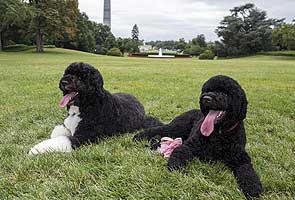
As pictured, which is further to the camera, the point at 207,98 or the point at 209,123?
the point at 209,123

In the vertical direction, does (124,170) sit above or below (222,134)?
below

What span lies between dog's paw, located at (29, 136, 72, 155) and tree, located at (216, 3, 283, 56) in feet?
211

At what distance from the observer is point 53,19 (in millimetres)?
48312

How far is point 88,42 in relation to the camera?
67.9 metres

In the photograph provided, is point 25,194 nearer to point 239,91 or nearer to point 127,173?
point 127,173

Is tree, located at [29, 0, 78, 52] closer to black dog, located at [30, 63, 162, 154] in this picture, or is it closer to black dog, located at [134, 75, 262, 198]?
black dog, located at [30, 63, 162, 154]

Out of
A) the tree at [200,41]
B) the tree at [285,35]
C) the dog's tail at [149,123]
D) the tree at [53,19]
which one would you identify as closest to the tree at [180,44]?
the tree at [200,41]

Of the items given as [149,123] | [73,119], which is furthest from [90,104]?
[149,123]

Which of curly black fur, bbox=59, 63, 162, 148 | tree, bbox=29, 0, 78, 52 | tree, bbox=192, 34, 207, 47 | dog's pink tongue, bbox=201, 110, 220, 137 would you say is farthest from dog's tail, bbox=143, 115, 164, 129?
tree, bbox=192, 34, 207, 47

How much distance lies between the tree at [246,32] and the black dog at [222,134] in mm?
64596

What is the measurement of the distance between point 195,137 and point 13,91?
7.87m

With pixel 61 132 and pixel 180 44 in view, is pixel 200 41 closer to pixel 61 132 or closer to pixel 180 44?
pixel 180 44

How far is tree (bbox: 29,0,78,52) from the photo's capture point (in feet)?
159

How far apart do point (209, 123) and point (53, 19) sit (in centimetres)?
4738
